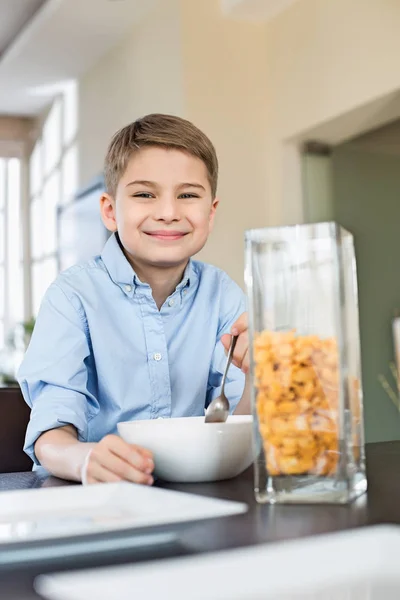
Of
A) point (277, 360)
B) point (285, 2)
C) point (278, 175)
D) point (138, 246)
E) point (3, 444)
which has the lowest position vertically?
point (3, 444)

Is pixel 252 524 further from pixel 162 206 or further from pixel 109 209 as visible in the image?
pixel 109 209

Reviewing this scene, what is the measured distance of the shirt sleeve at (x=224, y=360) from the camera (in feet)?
4.34

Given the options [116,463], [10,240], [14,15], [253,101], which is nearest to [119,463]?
[116,463]

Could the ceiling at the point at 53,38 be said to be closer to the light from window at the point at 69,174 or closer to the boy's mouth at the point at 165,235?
the light from window at the point at 69,174

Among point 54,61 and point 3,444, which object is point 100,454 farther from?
point 54,61

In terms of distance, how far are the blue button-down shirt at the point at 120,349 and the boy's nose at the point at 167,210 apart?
3.7 inches

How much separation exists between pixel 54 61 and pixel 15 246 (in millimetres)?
1886

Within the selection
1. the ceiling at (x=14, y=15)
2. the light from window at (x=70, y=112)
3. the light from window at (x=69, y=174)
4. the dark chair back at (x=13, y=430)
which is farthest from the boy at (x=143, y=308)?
the light from window at (x=70, y=112)

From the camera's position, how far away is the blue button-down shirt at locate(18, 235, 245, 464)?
1.09 meters

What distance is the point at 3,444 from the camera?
1.27 metres

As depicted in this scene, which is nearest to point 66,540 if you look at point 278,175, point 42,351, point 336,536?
point 336,536

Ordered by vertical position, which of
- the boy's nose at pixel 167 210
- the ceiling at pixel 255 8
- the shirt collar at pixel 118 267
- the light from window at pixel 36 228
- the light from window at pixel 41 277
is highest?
the ceiling at pixel 255 8

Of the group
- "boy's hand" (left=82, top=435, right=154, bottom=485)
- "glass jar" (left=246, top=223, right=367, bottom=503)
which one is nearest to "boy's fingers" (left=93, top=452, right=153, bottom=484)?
"boy's hand" (left=82, top=435, right=154, bottom=485)

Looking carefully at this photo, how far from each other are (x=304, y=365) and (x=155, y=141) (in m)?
0.68
